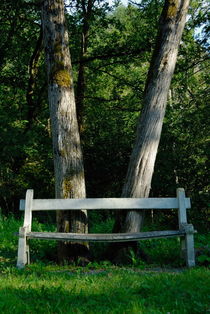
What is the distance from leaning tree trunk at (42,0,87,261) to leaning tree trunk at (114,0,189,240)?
75 cm

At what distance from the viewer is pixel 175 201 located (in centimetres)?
600

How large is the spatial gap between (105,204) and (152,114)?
1.54m

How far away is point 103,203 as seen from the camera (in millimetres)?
5832

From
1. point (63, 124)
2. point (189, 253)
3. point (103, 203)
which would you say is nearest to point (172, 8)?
point (63, 124)

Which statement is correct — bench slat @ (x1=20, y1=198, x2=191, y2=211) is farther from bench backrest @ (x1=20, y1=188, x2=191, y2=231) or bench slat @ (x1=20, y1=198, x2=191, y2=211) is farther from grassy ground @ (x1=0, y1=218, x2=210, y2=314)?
grassy ground @ (x1=0, y1=218, x2=210, y2=314)

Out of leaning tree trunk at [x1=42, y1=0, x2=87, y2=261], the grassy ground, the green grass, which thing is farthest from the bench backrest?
the green grass

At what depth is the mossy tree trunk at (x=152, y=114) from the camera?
608cm

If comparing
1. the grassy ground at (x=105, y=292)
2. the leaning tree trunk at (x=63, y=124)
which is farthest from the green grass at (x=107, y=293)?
the leaning tree trunk at (x=63, y=124)

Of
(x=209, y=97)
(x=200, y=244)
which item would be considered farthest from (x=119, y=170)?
(x=200, y=244)

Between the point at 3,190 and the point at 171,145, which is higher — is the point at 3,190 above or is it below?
below

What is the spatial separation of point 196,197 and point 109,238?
5.48 metres

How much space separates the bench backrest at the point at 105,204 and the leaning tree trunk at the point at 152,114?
0.82 feet

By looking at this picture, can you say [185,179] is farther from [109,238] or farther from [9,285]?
[9,285]

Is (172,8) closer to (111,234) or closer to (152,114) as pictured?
(152,114)
